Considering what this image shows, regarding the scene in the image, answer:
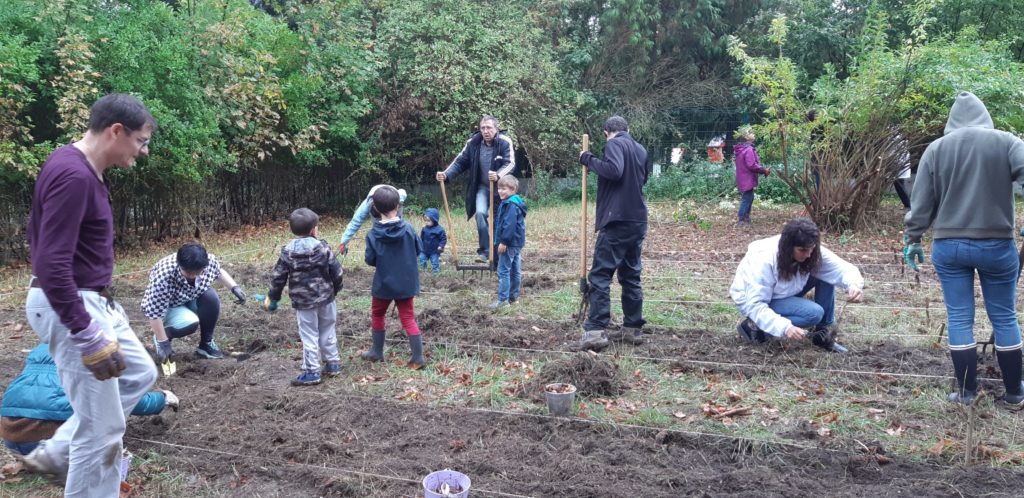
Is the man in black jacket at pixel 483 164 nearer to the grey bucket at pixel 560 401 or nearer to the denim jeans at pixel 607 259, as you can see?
the denim jeans at pixel 607 259

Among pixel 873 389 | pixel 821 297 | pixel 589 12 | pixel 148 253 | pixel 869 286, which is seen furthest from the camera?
pixel 589 12

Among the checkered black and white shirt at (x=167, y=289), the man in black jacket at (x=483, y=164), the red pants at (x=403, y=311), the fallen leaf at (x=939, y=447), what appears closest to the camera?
the fallen leaf at (x=939, y=447)

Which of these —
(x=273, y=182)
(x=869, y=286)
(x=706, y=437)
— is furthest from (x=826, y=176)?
(x=273, y=182)

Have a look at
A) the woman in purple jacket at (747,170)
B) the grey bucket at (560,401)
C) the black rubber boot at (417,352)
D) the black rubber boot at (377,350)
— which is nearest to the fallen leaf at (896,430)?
the grey bucket at (560,401)

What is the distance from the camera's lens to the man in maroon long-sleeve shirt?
2.72m

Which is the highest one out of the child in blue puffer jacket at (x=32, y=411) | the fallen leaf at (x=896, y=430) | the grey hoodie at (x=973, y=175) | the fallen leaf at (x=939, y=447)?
the grey hoodie at (x=973, y=175)

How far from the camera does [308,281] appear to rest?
519cm

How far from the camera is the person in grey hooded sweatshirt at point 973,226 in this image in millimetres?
4402

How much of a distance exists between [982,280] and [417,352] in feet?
12.4

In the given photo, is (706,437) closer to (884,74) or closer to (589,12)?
(884,74)

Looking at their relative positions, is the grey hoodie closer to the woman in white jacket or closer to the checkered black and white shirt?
the woman in white jacket

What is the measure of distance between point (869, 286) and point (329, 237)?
→ 8892 millimetres

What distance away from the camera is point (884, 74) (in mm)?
11367

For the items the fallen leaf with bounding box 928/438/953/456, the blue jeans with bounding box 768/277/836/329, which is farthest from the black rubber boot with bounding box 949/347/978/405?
the blue jeans with bounding box 768/277/836/329
